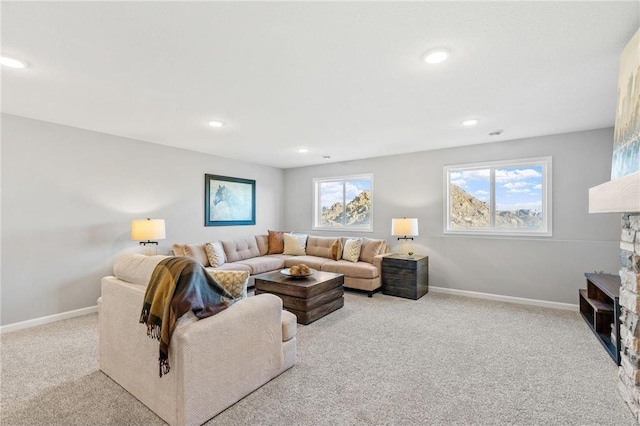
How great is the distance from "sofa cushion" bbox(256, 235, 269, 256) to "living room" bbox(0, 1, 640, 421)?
1.87 ft

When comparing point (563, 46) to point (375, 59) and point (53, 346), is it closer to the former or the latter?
point (375, 59)

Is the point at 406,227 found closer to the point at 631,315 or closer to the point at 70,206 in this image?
the point at 631,315

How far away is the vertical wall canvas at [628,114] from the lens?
174 centimetres

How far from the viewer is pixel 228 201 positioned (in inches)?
223

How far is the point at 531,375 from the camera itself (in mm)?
2340

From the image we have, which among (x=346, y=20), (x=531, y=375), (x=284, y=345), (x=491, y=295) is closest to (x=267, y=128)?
(x=346, y=20)

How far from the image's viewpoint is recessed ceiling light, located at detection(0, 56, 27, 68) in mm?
2094

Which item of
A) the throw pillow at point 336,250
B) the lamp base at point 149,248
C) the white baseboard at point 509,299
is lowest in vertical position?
the white baseboard at point 509,299

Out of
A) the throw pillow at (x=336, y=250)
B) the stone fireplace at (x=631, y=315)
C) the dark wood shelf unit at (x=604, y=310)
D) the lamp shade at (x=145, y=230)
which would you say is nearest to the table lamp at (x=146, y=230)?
the lamp shade at (x=145, y=230)

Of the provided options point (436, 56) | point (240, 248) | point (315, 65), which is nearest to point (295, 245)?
point (240, 248)

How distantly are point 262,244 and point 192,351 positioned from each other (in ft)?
13.7

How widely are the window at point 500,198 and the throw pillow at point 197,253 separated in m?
3.95

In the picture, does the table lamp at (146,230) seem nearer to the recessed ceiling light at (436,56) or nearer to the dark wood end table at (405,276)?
the dark wood end table at (405,276)

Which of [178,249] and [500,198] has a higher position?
[500,198]
